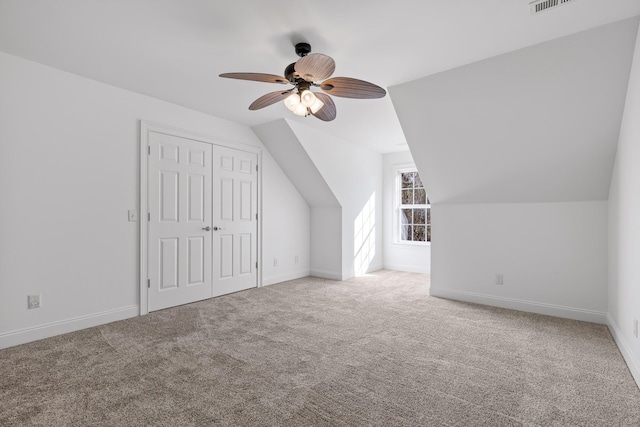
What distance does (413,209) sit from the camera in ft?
20.6

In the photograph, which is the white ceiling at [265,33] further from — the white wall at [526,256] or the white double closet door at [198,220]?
the white wall at [526,256]

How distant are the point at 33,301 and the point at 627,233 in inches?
197

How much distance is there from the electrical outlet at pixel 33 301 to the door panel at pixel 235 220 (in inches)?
72.5

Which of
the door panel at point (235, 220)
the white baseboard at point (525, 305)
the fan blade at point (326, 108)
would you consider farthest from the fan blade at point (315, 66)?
the white baseboard at point (525, 305)

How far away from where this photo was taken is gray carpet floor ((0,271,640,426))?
71.8 inches

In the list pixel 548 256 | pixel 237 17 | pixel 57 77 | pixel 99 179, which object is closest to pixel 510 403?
pixel 548 256

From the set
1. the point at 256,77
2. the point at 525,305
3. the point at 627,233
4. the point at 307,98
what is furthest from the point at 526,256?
the point at 256,77

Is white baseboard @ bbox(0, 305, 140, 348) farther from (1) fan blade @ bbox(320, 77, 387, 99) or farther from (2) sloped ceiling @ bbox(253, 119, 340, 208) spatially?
(1) fan blade @ bbox(320, 77, 387, 99)

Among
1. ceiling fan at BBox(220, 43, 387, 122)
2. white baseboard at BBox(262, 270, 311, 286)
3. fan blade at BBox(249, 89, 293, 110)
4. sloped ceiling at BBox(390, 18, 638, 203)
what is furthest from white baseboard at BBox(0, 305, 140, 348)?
sloped ceiling at BBox(390, 18, 638, 203)

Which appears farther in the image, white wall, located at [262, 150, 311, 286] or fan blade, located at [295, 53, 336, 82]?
white wall, located at [262, 150, 311, 286]

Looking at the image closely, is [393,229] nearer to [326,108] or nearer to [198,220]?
[198,220]

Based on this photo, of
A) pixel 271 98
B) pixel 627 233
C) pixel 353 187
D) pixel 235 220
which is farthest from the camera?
pixel 353 187

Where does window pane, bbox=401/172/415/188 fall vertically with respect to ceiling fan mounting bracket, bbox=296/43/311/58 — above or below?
below

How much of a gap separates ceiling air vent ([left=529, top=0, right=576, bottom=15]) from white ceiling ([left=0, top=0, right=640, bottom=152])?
0.17 ft
